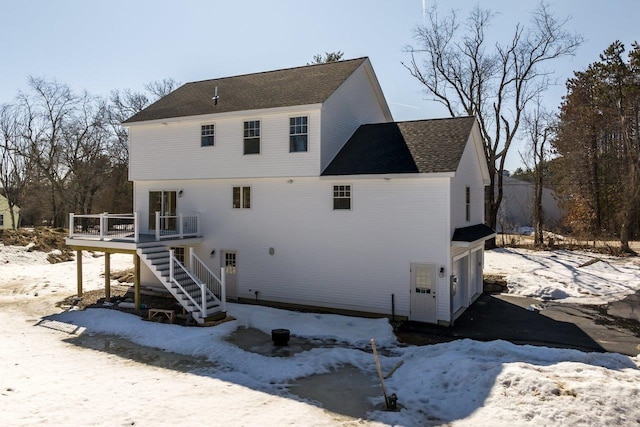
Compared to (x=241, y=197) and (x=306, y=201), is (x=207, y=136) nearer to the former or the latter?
(x=241, y=197)

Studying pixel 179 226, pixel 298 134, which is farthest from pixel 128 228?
pixel 298 134

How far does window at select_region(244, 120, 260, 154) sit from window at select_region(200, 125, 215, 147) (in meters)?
1.59

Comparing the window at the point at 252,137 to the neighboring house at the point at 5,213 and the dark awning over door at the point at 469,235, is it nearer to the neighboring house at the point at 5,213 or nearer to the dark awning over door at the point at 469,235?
the dark awning over door at the point at 469,235

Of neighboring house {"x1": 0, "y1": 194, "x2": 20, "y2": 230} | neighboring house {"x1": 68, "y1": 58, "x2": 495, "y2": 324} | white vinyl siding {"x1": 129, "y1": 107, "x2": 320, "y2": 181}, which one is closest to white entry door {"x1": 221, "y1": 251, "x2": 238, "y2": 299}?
neighboring house {"x1": 68, "y1": 58, "x2": 495, "y2": 324}

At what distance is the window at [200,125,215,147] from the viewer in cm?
1730

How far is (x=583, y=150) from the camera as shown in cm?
3716

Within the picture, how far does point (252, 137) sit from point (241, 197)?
7.91 ft

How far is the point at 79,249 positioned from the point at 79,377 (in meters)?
8.68

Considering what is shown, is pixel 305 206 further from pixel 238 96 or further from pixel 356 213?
pixel 238 96

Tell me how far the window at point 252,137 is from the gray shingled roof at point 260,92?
0.63m

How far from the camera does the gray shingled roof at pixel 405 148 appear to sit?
1415 centimetres

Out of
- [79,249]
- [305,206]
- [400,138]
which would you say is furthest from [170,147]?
[400,138]

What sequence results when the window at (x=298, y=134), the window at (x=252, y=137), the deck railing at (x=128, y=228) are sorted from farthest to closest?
the window at (x=252, y=137) → the window at (x=298, y=134) → the deck railing at (x=128, y=228)

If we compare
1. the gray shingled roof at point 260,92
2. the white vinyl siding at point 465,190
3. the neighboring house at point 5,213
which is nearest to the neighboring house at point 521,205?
the white vinyl siding at point 465,190
